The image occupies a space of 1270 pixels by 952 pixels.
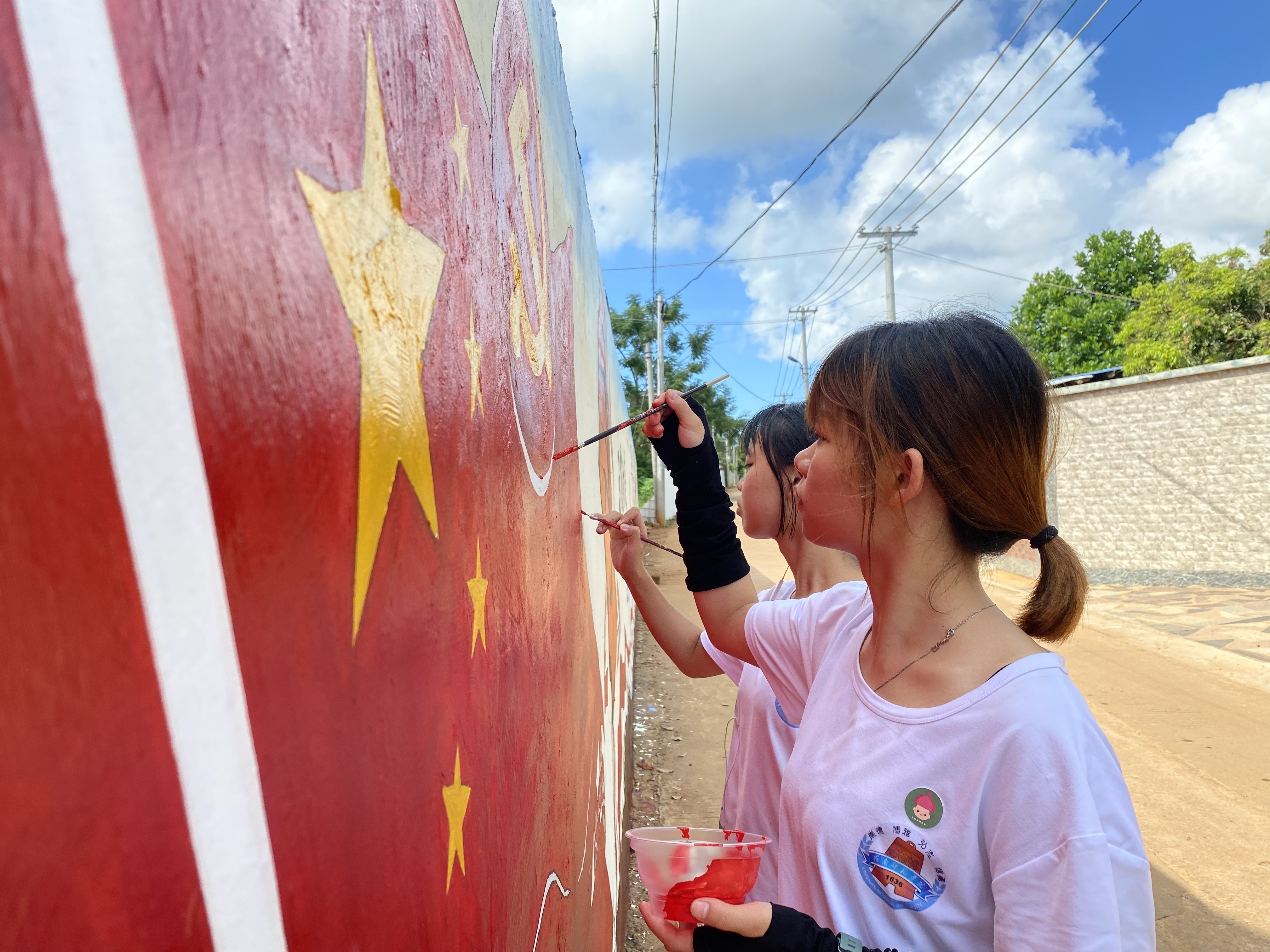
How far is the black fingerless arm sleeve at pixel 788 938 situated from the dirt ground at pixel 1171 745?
683 millimetres

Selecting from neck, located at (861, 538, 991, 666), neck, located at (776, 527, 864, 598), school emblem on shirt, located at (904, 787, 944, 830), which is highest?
neck, located at (861, 538, 991, 666)

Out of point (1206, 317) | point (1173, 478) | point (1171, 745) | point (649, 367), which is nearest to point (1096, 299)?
point (1206, 317)

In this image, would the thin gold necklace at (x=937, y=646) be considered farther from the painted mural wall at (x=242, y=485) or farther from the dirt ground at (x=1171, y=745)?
the painted mural wall at (x=242, y=485)

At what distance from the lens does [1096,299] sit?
25.3m

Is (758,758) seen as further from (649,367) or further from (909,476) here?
(649,367)

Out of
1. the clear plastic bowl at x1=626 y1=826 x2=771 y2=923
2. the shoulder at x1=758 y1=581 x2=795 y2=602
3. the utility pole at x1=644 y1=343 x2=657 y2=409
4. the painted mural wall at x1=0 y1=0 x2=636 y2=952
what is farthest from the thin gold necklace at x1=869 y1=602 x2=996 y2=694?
the utility pole at x1=644 y1=343 x2=657 y2=409

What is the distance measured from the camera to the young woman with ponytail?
88 cm

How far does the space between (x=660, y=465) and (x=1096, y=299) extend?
1524cm

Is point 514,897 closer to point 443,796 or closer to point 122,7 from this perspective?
point 443,796

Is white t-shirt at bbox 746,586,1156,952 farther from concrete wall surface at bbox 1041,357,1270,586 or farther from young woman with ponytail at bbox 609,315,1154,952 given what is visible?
concrete wall surface at bbox 1041,357,1270,586

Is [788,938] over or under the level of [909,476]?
under

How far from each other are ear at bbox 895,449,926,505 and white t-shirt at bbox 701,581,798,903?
25.9 inches

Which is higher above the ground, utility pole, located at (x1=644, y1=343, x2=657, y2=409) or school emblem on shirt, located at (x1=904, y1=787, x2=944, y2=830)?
utility pole, located at (x1=644, y1=343, x2=657, y2=409)

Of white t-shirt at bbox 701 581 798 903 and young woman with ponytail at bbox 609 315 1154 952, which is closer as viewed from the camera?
young woman with ponytail at bbox 609 315 1154 952
